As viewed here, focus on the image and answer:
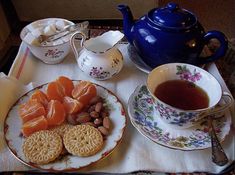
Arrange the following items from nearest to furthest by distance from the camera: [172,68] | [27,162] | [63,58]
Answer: [27,162]
[172,68]
[63,58]

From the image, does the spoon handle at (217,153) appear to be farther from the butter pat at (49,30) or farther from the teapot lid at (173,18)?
the butter pat at (49,30)

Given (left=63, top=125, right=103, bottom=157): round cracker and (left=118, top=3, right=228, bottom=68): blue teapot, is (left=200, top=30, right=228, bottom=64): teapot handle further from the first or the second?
(left=63, top=125, right=103, bottom=157): round cracker

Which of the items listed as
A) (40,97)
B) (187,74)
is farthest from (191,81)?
(40,97)

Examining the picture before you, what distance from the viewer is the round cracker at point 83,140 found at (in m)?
0.51

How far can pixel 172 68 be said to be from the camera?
2.02 feet

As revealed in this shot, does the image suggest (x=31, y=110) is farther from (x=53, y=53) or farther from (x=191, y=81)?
(x=191, y=81)

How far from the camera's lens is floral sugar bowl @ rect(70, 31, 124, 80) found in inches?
26.8

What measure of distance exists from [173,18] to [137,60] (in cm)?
15

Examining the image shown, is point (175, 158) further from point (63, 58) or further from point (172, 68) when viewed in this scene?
point (63, 58)

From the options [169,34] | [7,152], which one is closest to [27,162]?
[7,152]

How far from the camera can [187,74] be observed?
614 millimetres

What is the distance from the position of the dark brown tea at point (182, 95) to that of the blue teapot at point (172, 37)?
9cm

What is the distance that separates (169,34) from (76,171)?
14.5 inches

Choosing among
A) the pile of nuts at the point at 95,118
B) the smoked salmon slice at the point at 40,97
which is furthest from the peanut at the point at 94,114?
the smoked salmon slice at the point at 40,97
